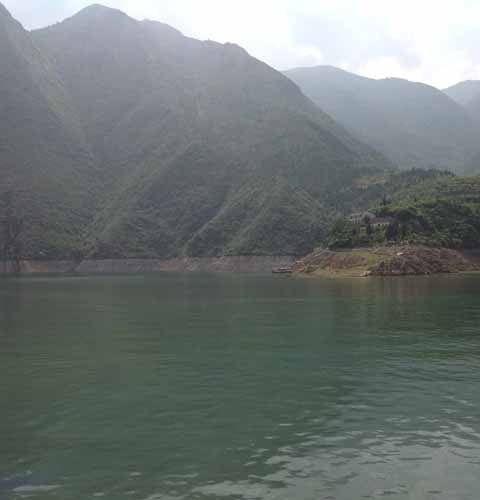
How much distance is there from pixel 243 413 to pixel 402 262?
500ft

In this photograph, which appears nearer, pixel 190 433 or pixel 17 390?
pixel 190 433

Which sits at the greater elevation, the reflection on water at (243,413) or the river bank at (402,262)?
the river bank at (402,262)

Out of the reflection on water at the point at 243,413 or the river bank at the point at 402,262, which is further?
the river bank at the point at 402,262

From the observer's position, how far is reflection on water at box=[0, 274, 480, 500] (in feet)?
60.3

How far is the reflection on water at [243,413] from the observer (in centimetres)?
1839

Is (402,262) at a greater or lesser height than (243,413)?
greater

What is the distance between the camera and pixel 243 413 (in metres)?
26.1

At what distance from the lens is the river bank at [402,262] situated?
171 meters

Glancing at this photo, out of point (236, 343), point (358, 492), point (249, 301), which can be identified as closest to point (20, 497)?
point (358, 492)

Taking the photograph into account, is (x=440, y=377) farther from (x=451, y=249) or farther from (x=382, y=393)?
(x=451, y=249)

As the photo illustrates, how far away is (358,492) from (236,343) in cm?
3029

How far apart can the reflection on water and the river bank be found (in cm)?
11703

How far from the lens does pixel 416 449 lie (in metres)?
21.0

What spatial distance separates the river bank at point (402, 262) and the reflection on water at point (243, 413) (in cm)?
11703
